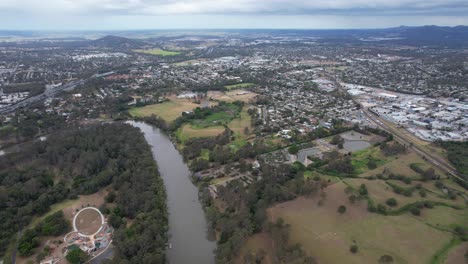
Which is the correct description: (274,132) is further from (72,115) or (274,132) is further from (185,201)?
(72,115)

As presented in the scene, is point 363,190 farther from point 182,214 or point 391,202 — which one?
point 182,214

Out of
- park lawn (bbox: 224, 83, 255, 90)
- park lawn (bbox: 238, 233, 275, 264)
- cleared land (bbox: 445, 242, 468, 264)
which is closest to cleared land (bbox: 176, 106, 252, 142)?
park lawn (bbox: 238, 233, 275, 264)

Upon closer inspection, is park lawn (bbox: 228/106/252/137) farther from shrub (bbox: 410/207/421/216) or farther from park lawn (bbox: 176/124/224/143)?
shrub (bbox: 410/207/421/216)

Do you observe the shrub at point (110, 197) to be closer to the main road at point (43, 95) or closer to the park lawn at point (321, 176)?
the park lawn at point (321, 176)

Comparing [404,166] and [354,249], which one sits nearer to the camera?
[354,249]

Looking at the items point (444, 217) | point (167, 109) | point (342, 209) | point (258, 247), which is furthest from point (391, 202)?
point (167, 109)

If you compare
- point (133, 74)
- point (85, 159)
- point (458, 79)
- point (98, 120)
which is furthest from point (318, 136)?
point (133, 74)
